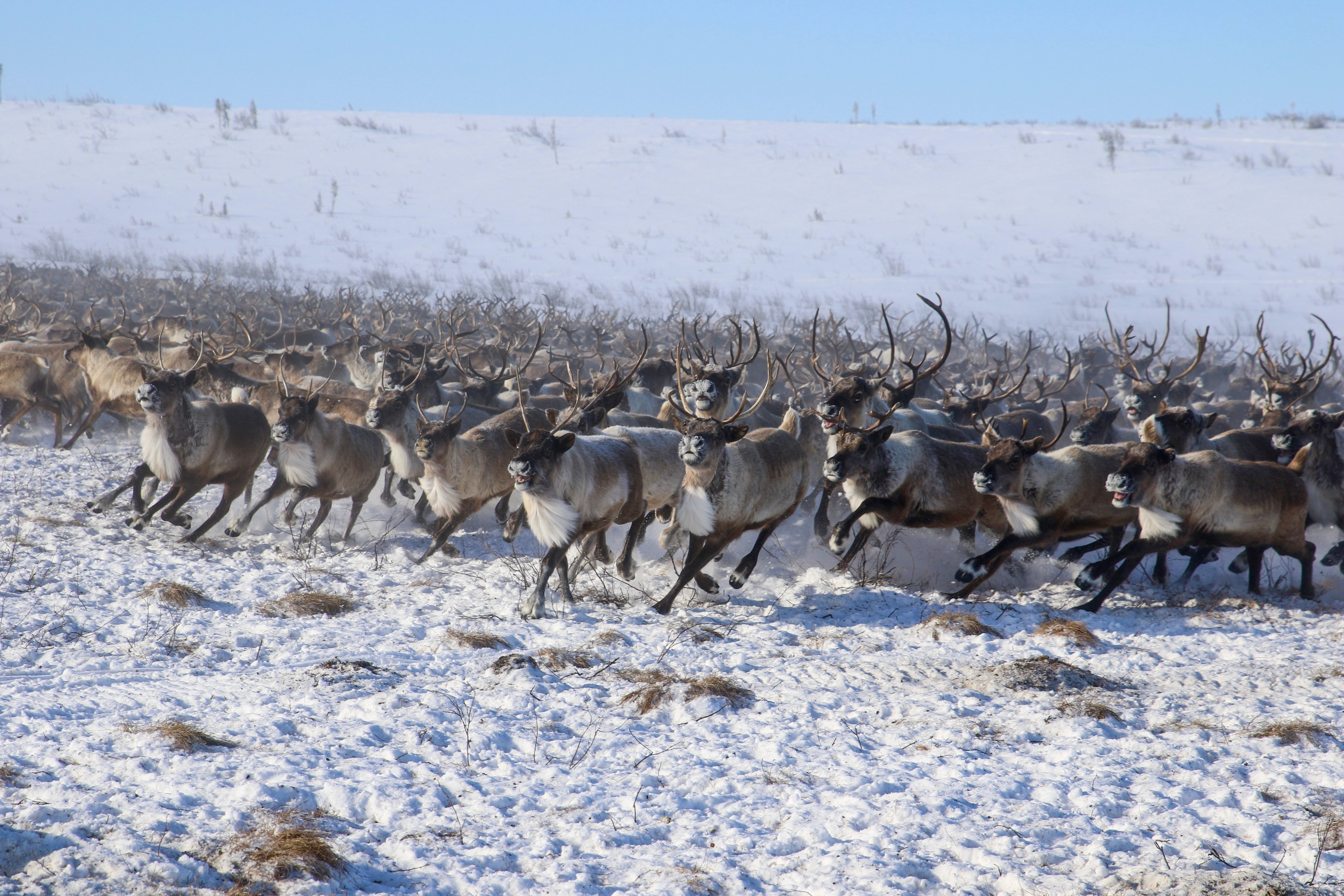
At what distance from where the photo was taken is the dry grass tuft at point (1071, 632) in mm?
6543

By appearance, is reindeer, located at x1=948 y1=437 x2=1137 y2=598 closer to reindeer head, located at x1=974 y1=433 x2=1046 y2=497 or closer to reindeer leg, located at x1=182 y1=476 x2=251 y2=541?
reindeer head, located at x1=974 y1=433 x2=1046 y2=497

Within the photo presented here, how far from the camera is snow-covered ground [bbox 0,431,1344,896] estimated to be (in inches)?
146

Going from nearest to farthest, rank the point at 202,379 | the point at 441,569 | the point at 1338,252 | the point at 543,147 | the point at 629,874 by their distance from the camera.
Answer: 1. the point at 629,874
2. the point at 441,569
3. the point at 202,379
4. the point at 1338,252
5. the point at 543,147

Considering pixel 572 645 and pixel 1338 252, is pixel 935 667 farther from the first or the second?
pixel 1338 252

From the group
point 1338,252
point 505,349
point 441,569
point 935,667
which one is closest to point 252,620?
point 441,569

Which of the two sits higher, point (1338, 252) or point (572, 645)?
point (1338, 252)

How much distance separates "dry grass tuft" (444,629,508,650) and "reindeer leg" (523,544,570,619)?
0.66 m

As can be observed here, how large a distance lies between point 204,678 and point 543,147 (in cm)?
6655

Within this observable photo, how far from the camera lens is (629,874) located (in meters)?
3.70

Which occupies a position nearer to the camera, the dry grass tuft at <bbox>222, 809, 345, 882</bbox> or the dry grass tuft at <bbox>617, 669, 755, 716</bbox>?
the dry grass tuft at <bbox>222, 809, 345, 882</bbox>

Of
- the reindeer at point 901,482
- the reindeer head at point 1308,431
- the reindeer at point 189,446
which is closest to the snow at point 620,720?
the reindeer at point 189,446

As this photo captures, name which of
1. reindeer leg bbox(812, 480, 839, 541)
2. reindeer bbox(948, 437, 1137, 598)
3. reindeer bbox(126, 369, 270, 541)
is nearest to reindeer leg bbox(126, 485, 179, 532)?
reindeer bbox(126, 369, 270, 541)

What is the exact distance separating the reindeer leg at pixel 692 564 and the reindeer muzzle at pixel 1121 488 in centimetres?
299

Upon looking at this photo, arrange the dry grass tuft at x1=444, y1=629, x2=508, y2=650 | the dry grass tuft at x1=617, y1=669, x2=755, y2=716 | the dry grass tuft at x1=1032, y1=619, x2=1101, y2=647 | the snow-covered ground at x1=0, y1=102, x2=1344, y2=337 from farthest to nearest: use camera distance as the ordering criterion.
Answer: the snow-covered ground at x1=0, y1=102, x2=1344, y2=337
the dry grass tuft at x1=1032, y1=619, x2=1101, y2=647
the dry grass tuft at x1=444, y1=629, x2=508, y2=650
the dry grass tuft at x1=617, y1=669, x2=755, y2=716
